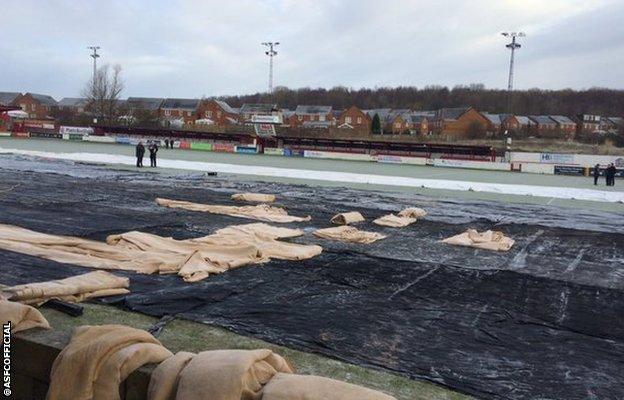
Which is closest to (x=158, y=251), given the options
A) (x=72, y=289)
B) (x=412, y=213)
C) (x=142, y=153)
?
(x=72, y=289)

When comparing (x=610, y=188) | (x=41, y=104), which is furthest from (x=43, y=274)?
(x=41, y=104)

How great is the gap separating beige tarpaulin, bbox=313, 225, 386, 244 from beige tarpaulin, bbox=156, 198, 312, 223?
6.82ft

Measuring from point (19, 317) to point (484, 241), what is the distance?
1023 cm

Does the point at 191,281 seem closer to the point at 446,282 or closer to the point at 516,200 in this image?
the point at 446,282

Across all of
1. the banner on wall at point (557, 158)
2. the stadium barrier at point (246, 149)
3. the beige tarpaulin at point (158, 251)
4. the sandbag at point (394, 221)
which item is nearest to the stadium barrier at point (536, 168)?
the banner on wall at point (557, 158)

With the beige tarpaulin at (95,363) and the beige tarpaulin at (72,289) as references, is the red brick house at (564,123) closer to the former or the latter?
the beige tarpaulin at (72,289)

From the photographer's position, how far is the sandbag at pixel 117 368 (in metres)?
3.44

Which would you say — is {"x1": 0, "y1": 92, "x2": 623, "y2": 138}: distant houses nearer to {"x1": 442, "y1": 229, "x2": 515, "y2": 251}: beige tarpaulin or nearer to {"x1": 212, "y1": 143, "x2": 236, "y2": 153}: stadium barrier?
{"x1": 212, "y1": 143, "x2": 236, "y2": 153}: stadium barrier

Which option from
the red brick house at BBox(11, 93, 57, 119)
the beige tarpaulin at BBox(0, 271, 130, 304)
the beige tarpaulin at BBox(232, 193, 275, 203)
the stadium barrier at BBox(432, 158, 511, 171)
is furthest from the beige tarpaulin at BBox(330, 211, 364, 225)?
the red brick house at BBox(11, 93, 57, 119)

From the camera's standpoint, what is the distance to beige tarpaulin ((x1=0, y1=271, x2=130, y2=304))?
5.67 metres

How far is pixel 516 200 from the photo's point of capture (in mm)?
24266

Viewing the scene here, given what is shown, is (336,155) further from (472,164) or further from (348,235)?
(348,235)

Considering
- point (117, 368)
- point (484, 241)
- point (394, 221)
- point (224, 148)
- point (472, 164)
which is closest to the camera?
point (117, 368)

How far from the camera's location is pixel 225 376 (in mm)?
3182
